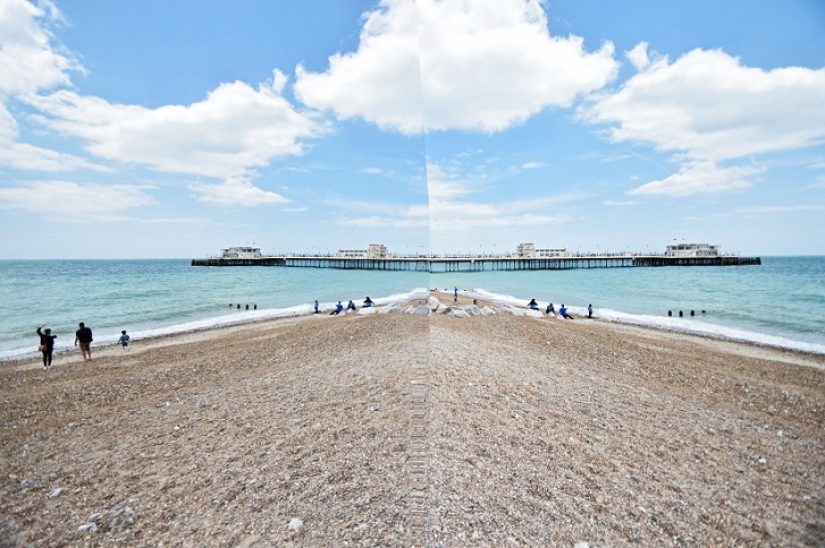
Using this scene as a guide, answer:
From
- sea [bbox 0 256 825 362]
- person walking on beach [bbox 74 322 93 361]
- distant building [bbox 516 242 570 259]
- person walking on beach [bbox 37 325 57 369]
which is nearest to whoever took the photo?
person walking on beach [bbox 37 325 57 369]

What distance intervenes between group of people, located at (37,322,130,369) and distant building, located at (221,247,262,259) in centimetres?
66

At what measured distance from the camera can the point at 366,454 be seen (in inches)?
70.3

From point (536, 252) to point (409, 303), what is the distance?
46369 mm

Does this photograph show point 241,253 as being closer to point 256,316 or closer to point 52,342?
point 52,342

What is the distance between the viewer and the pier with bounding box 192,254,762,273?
4.53ft

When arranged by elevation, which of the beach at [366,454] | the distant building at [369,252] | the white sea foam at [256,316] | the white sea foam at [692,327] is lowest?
the white sea foam at [692,327]

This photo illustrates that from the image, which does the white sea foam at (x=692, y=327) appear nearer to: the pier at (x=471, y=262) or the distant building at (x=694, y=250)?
the pier at (x=471, y=262)

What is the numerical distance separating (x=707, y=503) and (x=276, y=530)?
2.20 metres

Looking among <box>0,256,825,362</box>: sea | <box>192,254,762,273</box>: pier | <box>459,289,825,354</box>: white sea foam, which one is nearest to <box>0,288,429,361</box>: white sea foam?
<box>0,256,825,362</box>: sea

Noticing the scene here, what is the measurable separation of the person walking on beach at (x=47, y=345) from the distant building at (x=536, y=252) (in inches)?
1761

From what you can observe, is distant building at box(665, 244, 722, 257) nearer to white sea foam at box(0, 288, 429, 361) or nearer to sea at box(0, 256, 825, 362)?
sea at box(0, 256, 825, 362)

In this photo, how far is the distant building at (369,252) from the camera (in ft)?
4.62

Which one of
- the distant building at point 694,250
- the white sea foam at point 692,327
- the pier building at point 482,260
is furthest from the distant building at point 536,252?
the white sea foam at point 692,327

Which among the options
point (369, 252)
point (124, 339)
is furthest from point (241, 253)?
point (124, 339)
